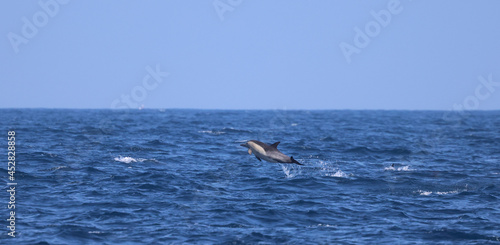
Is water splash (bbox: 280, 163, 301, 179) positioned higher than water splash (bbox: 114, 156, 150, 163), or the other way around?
water splash (bbox: 114, 156, 150, 163)

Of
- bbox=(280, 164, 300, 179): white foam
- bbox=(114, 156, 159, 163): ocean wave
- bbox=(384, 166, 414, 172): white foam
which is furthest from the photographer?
bbox=(114, 156, 159, 163): ocean wave

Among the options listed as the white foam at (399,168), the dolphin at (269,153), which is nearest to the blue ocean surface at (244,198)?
the white foam at (399,168)

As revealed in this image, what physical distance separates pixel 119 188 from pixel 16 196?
12.7 ft

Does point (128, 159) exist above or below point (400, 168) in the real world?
below

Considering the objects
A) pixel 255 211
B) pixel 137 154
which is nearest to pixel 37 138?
pixel 137 154

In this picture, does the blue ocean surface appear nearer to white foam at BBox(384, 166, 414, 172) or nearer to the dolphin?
white foam at BBox(384, 166, 414, 172)

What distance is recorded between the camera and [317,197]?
75.5 ft

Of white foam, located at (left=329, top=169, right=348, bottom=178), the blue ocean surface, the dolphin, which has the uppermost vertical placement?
the dolphin

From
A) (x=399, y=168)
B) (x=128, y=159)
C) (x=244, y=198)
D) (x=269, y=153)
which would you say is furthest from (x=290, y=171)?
(x=269, y=153)

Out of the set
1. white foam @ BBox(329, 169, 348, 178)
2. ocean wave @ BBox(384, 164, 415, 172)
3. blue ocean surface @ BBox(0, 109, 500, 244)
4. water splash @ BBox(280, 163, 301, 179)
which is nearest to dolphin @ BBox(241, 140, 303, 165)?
blue ocean surface @ BBox(0, 109, 500, 244)

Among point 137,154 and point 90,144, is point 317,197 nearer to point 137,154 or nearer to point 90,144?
point 137,154

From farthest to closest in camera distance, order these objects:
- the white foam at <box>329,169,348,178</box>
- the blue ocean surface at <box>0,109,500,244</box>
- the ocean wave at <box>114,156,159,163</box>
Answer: the ocean wave at <box>114,156,159,163</box> → the white foam at <box>329,169,348,178</box> → the blue ocean surface at <box>0,109,500,244</box>

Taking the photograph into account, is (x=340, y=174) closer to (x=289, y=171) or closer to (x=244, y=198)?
(x=289, y=171)

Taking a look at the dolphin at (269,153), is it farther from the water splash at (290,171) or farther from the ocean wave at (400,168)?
the ocean wave at (400,168)
